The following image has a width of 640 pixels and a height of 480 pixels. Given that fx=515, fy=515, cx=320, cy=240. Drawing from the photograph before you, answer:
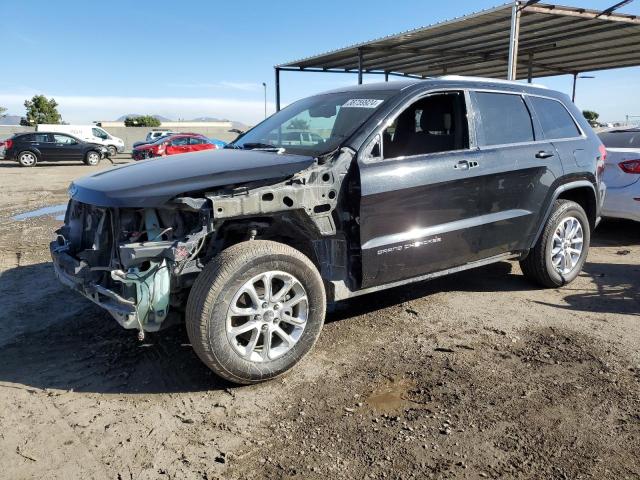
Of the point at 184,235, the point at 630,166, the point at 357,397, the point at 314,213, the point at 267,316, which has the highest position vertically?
the point at 630,166

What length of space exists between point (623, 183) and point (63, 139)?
73.6 feet

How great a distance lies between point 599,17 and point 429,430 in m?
10.4

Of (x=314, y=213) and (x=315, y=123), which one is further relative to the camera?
(x=315, y=123)

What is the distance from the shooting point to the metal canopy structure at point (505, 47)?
10016mm

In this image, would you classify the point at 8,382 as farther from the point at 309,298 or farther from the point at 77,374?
the point at 309,298

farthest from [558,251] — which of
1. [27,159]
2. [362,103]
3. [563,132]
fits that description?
[27,159]

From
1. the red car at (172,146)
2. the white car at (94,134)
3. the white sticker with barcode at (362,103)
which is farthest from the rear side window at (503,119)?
the white car at (94,134)

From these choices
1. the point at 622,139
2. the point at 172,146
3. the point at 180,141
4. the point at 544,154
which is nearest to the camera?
the point at 544,154

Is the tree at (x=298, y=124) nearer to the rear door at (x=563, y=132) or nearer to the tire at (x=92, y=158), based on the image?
the rear door at (x=563, y=132)

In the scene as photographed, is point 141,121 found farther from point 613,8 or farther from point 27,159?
point 613,8

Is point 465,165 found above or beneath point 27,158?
above

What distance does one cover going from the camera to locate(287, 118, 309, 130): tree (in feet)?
13.8

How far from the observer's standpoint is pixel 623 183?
21.6ft

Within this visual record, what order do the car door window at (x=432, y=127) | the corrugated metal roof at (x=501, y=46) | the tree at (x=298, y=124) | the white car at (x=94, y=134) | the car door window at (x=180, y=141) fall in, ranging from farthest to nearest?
the white car at (x=94, y=134)
the car door window at (x=180, y=141)
the corrugated metal roof at (x=501, y=46)
the tree at (x=298, y=124)
the car door window at (x=432, y=127)
